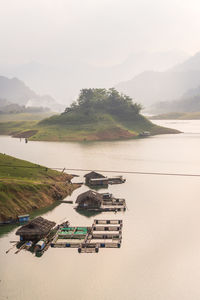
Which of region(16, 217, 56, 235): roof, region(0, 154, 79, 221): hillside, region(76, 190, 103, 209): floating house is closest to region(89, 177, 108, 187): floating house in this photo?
region(0, 154, 79, 221): hillside

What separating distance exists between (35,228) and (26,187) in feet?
56.5

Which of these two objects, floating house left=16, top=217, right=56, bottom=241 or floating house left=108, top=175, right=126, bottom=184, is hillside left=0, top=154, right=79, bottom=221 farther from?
floating house left=108, top=175, right=126, bottom=184

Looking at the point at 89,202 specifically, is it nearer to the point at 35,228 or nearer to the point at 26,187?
the point at 26,187

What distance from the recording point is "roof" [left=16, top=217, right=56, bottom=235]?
48.9 meters

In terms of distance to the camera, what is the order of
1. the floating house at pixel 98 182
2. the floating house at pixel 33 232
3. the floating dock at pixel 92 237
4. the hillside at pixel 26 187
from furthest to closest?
the floating house at pixel 98 182 → the hillside at pixel 26 187 → the floating house at pixel 33 232 → the floating dock at pixel 92 237

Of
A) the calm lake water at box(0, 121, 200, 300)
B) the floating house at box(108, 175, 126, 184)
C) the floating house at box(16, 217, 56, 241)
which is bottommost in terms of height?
the calm lake water at box(0, 121, 200, 300)

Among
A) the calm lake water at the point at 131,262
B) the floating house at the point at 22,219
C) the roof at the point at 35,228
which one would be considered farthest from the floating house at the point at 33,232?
the floating house at the point at 22,219

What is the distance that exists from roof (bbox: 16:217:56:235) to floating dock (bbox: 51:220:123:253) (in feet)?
6.95

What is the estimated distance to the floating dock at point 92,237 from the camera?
46469 millimetres

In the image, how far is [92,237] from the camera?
4978 centimetres

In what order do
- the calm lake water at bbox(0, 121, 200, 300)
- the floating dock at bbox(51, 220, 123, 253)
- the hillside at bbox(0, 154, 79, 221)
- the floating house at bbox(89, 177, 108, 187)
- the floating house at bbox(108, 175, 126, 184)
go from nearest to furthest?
the calm lake water at bbox(0, 121, 200, 300), the floating dock at bbox(51, 220, 123, 253), the hillside at bbox(0, 154, 79, 221), the floating house at bbox(89, 177, 108, 187), the floating house at bbox(108, 175, 126, 184)

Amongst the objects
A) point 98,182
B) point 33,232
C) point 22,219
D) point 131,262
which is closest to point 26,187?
point 22,219

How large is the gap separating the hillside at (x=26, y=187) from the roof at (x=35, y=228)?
7992 millimetres

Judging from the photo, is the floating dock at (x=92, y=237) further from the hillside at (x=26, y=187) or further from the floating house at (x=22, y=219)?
the hillside at (x=26, y=187)
